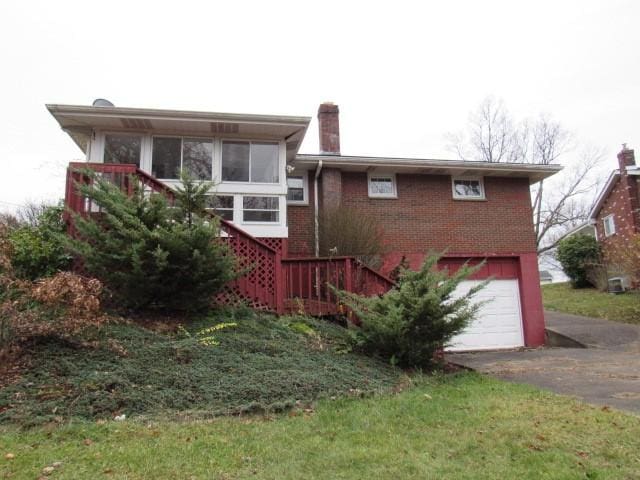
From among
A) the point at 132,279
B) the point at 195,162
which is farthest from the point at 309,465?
the point at 195,162

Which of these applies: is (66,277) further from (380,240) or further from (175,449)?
(380,240)

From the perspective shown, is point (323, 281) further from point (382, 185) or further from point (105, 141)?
point (105, 141)

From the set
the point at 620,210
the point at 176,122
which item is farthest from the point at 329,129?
the point at 620,210

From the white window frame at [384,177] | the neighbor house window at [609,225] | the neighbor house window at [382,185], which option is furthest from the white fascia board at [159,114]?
the neighbor house window at [609,225]

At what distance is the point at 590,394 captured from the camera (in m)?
5.93

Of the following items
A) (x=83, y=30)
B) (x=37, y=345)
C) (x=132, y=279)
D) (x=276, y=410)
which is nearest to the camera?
(x=276, y=410)

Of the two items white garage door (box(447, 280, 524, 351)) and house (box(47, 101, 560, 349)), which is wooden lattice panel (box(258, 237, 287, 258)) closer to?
house (box(47, 101, 560, 349))

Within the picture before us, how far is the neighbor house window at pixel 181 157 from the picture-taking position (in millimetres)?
11062

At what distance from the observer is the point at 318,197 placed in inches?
514

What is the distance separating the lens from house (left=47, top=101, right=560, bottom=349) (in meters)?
8.91

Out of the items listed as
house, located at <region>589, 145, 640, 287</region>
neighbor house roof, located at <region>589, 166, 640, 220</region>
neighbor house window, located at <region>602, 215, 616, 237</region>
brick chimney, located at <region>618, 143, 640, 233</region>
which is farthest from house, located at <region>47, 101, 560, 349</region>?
neighbor house window, located at <region>602, 215, 616, 237</region>

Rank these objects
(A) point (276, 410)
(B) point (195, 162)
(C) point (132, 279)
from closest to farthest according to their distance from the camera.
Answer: (A) point (276, 410)
(C) point (132, 279)
(B) point (195, 162)

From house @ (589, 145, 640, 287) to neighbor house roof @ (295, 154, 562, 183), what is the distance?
25.8 ft

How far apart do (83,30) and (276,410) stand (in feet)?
32.0
